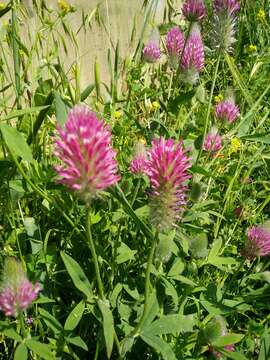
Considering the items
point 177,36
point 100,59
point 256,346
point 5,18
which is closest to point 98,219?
point 256,346

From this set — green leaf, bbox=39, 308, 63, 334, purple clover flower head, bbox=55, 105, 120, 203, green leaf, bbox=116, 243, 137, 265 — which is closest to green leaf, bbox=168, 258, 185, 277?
green leaf, bbox=116, 243, 137, 265

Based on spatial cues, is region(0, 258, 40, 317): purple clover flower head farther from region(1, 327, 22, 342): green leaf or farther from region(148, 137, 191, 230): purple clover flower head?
region(148, 137, 191, 230): purple clover flower head

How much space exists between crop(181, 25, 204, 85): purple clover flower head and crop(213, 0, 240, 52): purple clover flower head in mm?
83

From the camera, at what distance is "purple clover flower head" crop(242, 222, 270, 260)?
152 cm

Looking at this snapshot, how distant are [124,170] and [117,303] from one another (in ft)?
1.64

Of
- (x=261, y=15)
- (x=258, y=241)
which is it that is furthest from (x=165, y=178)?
(x=261, y=15)

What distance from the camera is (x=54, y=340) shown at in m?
1.32

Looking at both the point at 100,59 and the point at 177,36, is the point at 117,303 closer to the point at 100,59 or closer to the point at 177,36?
the point at 177,36

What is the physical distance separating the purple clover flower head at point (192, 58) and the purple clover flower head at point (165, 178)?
29.3 inches

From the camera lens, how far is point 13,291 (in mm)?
1139

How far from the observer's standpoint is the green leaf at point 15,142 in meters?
1.17

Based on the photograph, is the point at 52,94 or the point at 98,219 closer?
the point at 52,94

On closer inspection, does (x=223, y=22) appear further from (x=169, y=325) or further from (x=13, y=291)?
(x=13, y=291)

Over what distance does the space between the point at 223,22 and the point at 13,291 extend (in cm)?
103
